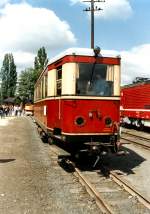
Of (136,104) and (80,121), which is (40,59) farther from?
(80,121)

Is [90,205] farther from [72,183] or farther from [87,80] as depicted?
[87,80]

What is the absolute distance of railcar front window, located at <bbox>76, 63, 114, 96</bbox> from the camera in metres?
12.2

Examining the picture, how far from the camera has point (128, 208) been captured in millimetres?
8094

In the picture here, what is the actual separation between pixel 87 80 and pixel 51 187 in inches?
140

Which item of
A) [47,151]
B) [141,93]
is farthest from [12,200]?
[141,93]

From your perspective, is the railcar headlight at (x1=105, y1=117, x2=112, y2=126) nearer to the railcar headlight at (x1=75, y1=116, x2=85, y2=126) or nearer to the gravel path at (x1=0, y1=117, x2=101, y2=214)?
the railcar headlight at (x1=75, y1=116, x2=85, y2=126)

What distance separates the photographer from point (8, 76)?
122812 mm

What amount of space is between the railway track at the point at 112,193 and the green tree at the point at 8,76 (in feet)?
367

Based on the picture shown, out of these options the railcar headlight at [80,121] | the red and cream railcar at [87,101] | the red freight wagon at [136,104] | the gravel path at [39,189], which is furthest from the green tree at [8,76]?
the railcar headlight at [80,121]

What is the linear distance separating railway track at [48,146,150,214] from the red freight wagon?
1698 centimetres

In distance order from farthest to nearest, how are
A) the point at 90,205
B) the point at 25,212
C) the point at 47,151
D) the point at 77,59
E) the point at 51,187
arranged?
the point at 47,151, the point at 77,59, the point at 51,187, the point at 90,205, the point at 25,212

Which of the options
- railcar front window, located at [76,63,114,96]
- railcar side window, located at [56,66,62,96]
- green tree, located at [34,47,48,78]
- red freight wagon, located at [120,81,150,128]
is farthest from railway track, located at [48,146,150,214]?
green tree, located at [34,47,48,78]

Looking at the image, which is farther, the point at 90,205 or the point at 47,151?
the point at 47,151

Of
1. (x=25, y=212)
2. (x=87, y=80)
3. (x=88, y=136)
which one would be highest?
(x=87, y=80)
